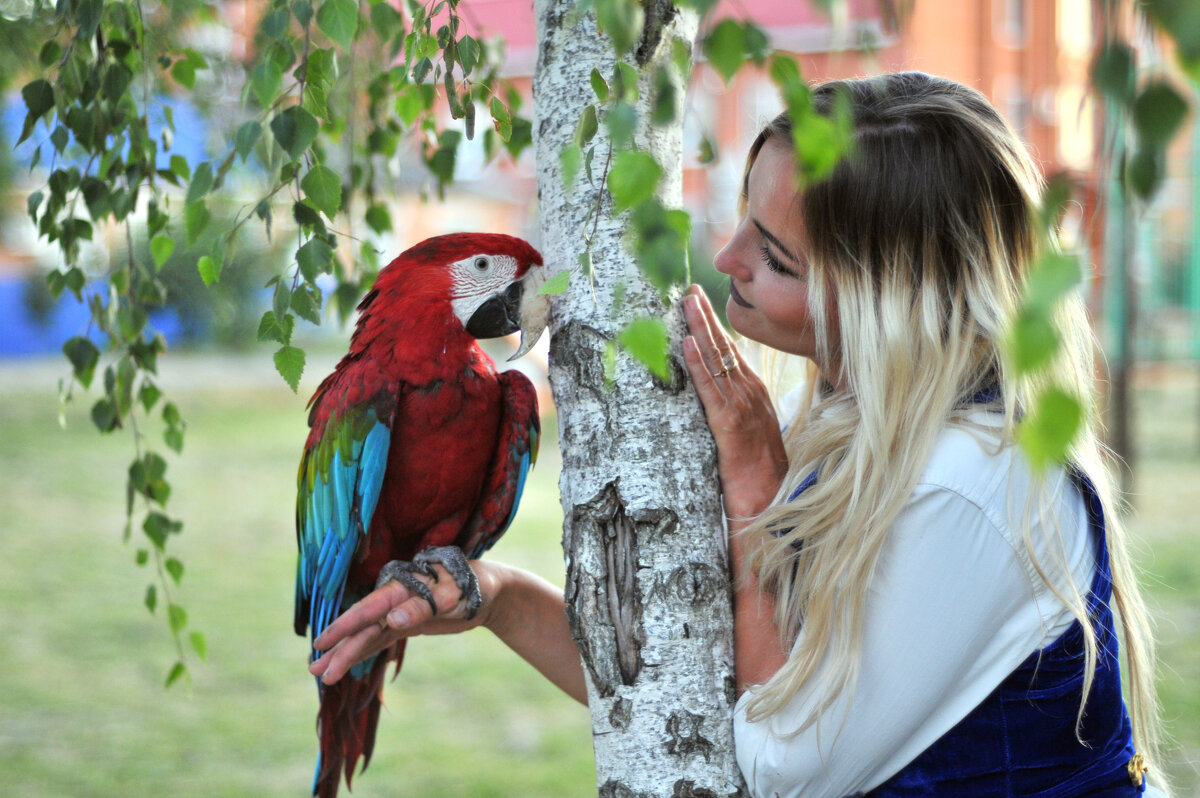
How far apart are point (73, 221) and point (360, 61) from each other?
2.55 ft

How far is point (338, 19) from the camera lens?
706 mm

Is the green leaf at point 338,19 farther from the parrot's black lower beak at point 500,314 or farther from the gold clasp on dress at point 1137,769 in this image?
the gold clasp on dress at point 1137,769

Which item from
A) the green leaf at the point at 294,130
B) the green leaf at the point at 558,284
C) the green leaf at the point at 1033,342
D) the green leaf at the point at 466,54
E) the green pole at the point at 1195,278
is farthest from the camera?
the green pole at the point at 1195,278

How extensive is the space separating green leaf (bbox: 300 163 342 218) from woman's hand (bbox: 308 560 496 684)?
54 centimetres

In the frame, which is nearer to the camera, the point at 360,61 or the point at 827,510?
the point at 827,510

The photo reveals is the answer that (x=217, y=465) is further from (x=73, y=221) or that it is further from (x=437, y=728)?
(x=73, y=221)

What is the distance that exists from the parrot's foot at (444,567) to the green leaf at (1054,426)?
3.18ft

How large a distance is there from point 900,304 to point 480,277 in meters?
0.52

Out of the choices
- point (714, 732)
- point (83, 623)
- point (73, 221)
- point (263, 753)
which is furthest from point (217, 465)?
point (714, 732)

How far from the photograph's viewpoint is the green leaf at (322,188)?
0.78m

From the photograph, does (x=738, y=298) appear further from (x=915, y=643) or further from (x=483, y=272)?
(x=915, y=643)

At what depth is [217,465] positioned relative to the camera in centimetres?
658

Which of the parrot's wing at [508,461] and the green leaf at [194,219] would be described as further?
the parrot's wing at [508,461]

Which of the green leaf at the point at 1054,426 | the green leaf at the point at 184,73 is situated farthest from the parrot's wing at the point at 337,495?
the green leaf at the point at 1054,426
